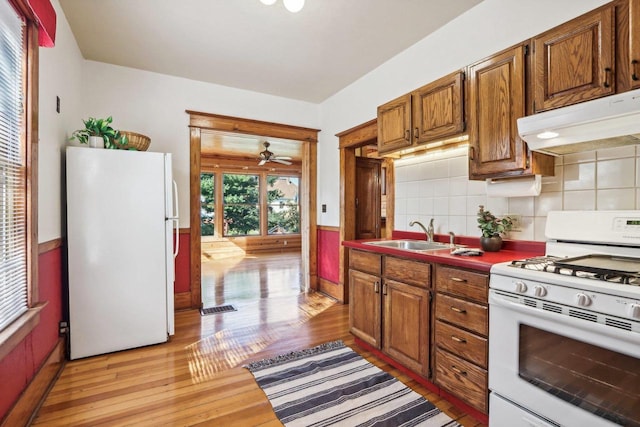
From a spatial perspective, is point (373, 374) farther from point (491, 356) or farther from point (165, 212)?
point (165, 212)

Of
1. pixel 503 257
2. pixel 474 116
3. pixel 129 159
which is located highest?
pixel 474 116

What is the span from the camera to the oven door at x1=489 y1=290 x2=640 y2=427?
112 cm

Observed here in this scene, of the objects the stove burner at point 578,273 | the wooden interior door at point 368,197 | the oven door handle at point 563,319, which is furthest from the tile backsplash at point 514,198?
the wooden interior door at point 368,197

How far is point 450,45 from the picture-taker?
99.7 inches

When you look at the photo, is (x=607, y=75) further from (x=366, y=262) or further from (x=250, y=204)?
(x=250, y=204)

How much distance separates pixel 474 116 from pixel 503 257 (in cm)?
92

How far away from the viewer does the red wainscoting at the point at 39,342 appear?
1.51 meters

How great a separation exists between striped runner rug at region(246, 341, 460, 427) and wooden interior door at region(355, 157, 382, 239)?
2037mm

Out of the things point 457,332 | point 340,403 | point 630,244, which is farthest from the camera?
point 340,403

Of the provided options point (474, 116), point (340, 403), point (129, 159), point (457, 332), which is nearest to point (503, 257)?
point (457, 332)

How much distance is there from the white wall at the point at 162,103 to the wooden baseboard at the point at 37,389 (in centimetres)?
165

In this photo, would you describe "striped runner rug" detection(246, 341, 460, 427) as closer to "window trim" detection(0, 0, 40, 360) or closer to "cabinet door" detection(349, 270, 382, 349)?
"cabinet door" detection(349, 270, 382, 349)

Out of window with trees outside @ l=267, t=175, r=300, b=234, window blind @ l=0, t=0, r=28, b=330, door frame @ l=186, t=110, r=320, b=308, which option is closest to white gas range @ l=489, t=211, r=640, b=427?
window blind @ l=0, t=0, r=28, b=330

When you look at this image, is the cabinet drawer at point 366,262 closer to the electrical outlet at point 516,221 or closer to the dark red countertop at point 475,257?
the dark red countertop at point 475,257
